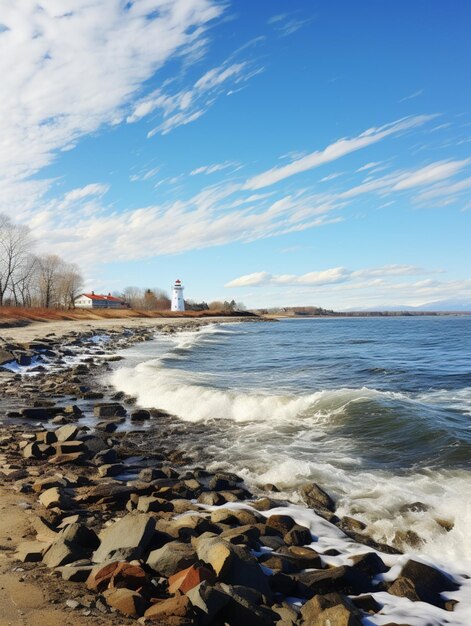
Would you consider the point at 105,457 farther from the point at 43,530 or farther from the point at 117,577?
the point at 117,577

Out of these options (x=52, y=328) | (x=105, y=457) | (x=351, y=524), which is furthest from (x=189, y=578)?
(x=52, y=328)

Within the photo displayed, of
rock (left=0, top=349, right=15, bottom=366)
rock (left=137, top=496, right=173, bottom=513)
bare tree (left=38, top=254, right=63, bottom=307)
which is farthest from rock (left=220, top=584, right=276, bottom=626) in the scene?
bare tree (left=38, top=254, right=63, bottom=307)

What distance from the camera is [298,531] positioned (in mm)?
5941

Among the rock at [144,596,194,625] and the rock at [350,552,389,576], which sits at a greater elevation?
the rock at [144,596,194,625]

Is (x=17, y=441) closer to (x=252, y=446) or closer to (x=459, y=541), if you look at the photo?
(x=252, y=446)

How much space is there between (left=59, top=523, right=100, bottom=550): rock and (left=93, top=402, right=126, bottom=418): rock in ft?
26.4

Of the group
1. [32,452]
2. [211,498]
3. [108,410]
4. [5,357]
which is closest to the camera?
[211,498]

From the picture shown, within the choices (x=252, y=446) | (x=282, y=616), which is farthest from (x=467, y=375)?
(x=282, y=616)

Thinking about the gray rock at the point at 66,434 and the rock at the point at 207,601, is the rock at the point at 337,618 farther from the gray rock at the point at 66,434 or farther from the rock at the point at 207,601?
the gray rock at the point at 66,434

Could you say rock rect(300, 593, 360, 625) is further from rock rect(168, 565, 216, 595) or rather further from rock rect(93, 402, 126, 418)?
rock rect(93, 402, 126, 418)

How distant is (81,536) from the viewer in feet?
16.4

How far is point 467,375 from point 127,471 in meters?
17.0

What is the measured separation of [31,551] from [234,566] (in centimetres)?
216

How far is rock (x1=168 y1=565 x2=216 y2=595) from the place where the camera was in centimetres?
399
